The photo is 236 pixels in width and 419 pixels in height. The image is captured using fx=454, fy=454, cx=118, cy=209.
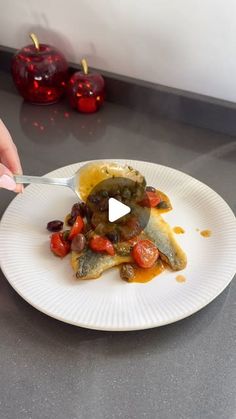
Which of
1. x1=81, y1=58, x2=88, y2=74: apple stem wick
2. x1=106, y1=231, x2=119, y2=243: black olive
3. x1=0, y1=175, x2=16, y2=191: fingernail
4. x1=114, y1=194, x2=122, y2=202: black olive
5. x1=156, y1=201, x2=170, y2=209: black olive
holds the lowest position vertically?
x1=156, y1=201, x2=170, y2=209: black olive

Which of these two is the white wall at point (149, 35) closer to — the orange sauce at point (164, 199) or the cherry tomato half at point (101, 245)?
the orange sauce at point (164, 199)

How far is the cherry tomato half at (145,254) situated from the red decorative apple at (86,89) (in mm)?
621

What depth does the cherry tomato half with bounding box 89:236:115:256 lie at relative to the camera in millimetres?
826

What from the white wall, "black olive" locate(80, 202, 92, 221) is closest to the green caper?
"black olive" locate(80, 202, 92, 221)

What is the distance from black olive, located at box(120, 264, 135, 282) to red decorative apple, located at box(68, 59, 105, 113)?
66 centimetres

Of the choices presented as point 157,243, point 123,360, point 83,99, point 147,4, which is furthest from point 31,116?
point 123,360

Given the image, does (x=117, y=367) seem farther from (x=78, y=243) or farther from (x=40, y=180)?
(x=40, y=180)

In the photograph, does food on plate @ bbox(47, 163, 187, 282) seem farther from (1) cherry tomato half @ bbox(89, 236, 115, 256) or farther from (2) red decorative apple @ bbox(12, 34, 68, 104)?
(2) red decorative apple @ bbox(12, 34, 68, 104)

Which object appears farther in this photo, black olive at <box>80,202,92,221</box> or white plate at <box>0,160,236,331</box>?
black olive at <box>80,202,92,221</box>

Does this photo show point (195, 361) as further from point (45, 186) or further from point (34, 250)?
point (45, 186)

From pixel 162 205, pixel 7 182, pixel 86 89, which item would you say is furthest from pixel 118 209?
pixel 86 89

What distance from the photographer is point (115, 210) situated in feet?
2.92

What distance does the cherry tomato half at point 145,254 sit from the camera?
0.81 m

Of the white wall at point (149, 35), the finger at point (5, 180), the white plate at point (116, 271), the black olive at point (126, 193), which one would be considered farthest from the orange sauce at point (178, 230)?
the white wall at point (149, 35)
